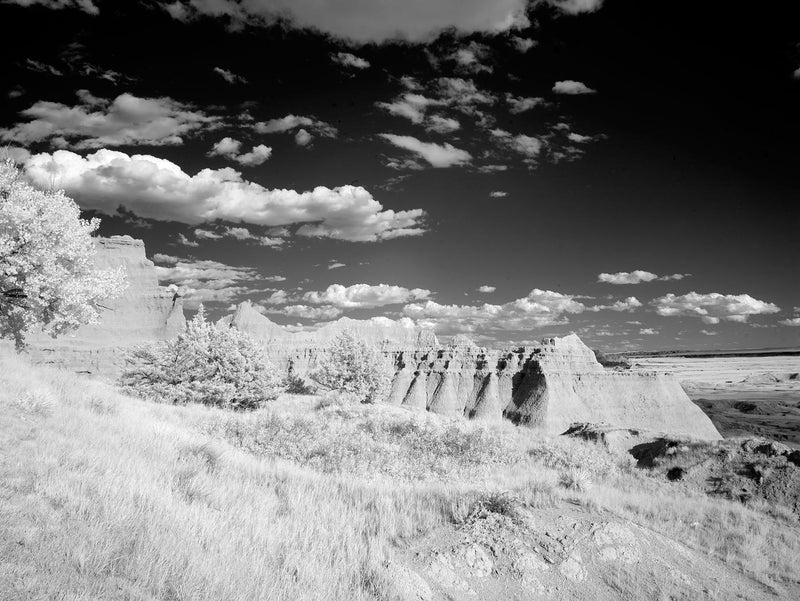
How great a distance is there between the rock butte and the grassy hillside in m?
38.7

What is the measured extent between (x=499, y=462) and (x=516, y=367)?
6001 centimetres

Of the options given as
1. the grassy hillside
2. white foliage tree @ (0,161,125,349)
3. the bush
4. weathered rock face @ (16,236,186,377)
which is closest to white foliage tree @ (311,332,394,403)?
the bush

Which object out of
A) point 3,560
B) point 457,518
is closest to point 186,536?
point 3,560

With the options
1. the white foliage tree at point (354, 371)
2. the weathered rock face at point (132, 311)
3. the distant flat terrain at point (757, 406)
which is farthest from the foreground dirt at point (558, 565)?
the weathered rock face at point (132, 311)

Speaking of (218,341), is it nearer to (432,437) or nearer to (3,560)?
(432,437)

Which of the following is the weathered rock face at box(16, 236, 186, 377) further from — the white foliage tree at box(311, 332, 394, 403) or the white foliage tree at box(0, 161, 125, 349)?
the white foliage tree at box(0, 161, 125, 349)

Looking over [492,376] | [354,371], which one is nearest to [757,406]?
[492,376]

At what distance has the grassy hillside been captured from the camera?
4.89m

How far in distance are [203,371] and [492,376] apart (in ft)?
173

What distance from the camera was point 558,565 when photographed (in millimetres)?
6992

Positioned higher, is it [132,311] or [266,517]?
[132,311]

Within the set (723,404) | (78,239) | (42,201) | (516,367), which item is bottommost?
(723,404)

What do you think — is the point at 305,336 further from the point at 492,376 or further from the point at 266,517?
the point at 266,517

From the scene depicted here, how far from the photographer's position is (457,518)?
26.9 feet
